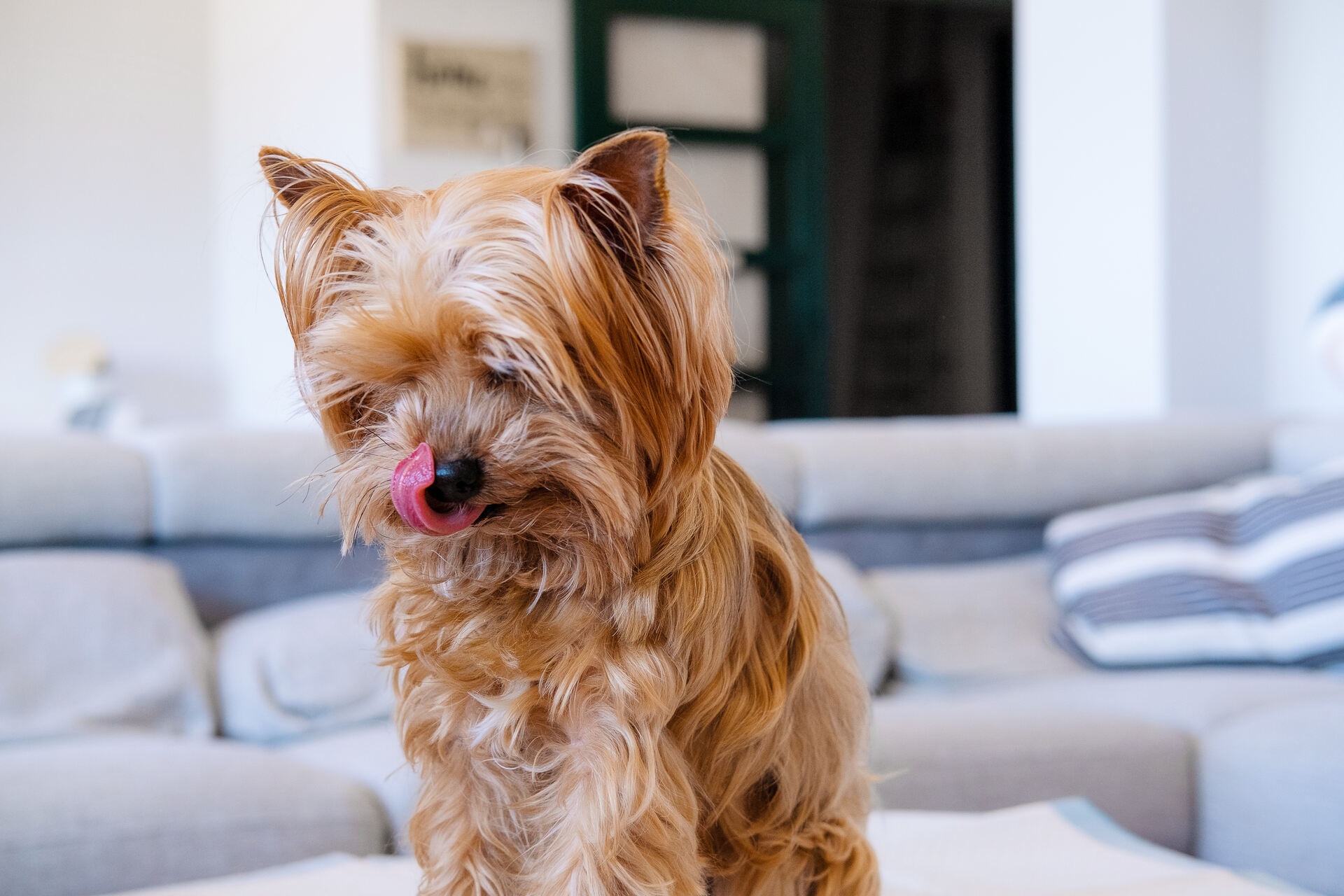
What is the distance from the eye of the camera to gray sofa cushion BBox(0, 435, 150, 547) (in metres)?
2.09

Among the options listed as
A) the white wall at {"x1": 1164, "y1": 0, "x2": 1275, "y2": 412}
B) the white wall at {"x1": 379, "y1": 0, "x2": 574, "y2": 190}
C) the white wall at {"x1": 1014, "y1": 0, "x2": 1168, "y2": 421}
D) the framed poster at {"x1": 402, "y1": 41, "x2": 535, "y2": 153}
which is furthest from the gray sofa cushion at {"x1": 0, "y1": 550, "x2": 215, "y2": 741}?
the framed poster at {"x1": 402, "y1": 41, "x2": 535, "y2": 153}

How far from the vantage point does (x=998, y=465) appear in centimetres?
264

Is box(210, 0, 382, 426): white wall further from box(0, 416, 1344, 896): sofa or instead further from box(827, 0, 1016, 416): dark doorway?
box(827, 0, 1016, 416): dark doorway

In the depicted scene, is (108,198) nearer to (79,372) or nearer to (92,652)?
(79,372)

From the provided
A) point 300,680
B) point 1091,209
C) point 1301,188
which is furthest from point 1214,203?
point 300,680

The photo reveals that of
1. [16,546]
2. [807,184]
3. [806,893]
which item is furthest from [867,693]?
[807,184]

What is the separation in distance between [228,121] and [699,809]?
4.87 m

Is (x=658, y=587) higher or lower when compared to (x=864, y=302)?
lower

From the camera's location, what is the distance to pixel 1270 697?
1.94 metres

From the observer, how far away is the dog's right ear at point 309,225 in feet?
2.72

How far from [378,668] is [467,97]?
178 inches

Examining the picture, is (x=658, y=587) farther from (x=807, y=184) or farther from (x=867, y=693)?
(x=807, y=184)

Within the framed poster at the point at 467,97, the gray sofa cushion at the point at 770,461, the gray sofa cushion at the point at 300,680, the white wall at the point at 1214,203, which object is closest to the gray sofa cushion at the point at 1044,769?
the gray sofa cushion at the point at 770,461

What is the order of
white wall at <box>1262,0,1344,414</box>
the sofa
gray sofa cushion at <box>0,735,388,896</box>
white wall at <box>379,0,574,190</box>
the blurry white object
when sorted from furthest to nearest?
white wall at <box>379,0,574,190</box> → the blurry white object → white wall at <box>1262,0,1344,414</box> → the sofa → gray sofa cushion at <box>0,735,388,896</box>
